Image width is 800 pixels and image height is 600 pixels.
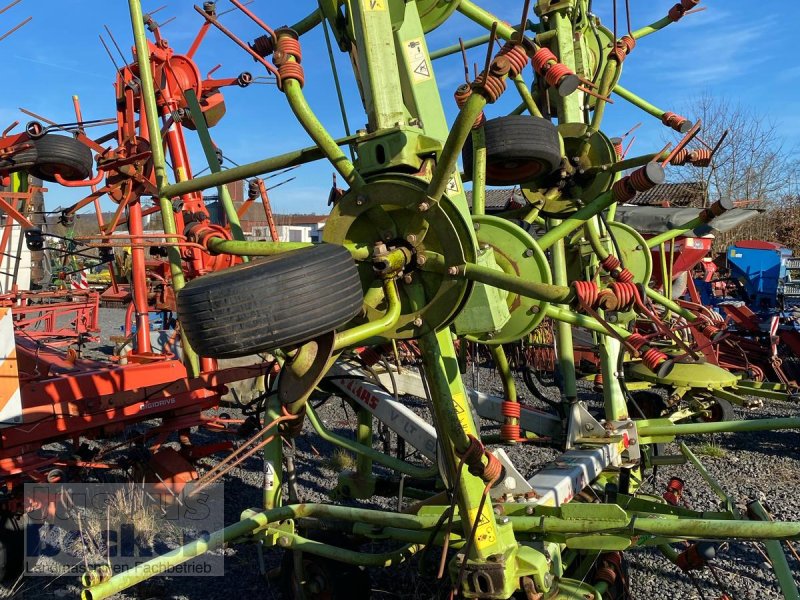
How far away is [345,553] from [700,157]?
9.39 feet

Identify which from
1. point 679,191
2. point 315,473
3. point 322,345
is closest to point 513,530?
point 322,345

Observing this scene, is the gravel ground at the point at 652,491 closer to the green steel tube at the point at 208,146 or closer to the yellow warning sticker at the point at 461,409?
the yellow warning sticker at the point at 461,409

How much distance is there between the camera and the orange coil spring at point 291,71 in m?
2.42

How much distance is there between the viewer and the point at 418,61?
→ 3145 millimetres

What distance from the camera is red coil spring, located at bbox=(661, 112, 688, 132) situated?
446 centimetres

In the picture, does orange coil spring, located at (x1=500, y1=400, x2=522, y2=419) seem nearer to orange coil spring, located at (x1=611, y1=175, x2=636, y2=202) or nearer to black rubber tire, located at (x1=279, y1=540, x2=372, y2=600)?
black rubber tire, located at (x1=279, y1=540, x2=372, y2=600)

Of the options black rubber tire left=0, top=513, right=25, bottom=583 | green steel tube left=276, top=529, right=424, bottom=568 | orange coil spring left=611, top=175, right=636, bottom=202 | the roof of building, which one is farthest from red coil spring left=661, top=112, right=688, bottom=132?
the roof of building

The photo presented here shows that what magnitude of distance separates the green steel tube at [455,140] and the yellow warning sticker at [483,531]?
1366 mm

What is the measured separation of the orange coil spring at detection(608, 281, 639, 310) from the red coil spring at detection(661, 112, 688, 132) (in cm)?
258

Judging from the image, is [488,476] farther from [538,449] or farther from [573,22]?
[538,449]

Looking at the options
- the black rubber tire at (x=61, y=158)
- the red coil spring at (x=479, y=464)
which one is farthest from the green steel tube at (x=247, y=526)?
the black rubber tire at (x=61, y=158)

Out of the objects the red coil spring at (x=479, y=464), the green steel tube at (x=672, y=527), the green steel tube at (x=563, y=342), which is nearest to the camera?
the green steel tube at (x=672, y=527)

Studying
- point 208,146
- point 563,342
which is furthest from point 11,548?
point 563,342

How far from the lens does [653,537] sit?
2.97m
